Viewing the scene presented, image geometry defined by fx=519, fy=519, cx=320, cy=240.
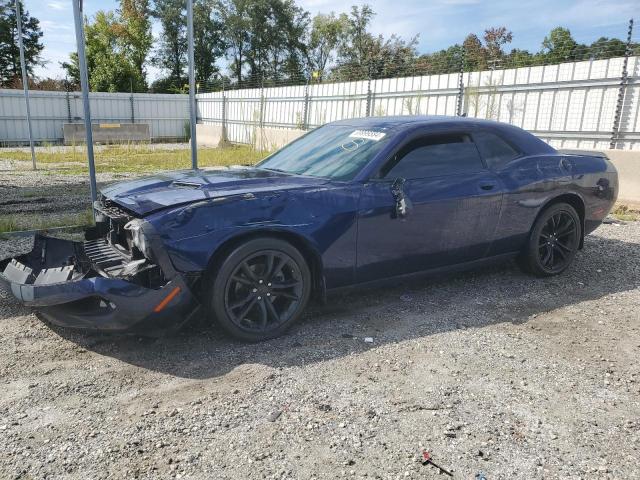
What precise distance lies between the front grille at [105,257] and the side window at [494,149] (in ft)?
10.2

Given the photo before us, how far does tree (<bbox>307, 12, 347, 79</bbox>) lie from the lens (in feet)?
164

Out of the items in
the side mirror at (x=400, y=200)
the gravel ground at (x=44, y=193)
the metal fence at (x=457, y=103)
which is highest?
the metal fence at (x=457, y=103)

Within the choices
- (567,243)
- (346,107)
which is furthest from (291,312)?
(346,107)

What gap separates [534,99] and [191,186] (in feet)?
35.0

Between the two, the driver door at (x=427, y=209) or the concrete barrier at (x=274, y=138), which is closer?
the driver door at (x=427, y=209)

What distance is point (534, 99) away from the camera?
12117mm

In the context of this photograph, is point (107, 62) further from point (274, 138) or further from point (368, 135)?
point (368, 135)

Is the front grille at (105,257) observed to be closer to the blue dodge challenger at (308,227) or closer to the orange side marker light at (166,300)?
the blue dodge challenger at (308,227)

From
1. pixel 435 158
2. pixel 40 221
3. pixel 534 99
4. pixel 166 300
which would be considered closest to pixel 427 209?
pixel 435 158

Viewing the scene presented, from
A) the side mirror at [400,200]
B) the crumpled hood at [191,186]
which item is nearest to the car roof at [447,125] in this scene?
the side mirror at [400,200]

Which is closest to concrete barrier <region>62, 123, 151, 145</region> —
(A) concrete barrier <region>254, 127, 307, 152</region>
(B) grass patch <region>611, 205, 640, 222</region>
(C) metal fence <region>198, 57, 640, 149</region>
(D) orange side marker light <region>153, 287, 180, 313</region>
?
(A) concrete barrier <region>254, 127, 307, 152</region>

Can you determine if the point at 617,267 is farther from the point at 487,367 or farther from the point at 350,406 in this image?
the point at 350,406

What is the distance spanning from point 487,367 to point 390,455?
1194mm

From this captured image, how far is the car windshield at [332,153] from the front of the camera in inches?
160
